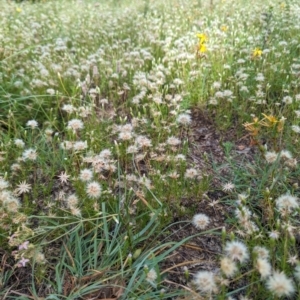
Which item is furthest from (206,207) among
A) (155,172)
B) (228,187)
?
(155,172)

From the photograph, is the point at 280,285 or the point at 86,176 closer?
the point at 280,285

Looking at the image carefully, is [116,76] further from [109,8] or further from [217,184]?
[109,8]

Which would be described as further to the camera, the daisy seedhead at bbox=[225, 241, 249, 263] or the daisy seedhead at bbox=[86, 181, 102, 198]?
the daisy seedhead at bbox=[86, 181, 102, 198]

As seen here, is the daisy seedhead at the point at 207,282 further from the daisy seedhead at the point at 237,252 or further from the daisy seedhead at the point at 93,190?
the daisy seedhead at the point at 93,190

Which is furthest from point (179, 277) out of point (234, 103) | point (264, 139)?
point (234, 103)

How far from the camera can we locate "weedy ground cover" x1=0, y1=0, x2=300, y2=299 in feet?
5.51

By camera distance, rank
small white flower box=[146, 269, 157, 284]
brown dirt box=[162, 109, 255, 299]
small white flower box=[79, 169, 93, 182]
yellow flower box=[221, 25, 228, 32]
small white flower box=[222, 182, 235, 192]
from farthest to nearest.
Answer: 1. yellow flower box=[221, 25, 228, 32]
2. small white flower box=[222, 182, 235, 192]
3. small white flower box=[79, 169, 93, 182]
4. brown dirt box=[162, 109, 255, 299]
5. small white flower box=[146, 269, 157, 284]

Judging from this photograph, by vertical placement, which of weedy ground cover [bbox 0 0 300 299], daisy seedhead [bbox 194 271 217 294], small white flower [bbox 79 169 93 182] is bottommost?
weedy ground cover [bbox 0 0 300 299]

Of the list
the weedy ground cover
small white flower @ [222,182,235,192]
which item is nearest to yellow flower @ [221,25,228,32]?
the weedy ground cover

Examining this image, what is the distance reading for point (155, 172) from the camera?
2.27m

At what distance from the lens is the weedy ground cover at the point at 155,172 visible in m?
1.68

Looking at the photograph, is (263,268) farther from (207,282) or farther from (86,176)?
(86,176)

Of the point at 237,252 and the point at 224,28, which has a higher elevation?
the point at 237,252

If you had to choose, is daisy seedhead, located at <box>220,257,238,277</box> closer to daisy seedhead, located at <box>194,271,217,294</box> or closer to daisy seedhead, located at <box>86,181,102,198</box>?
daisy seedhead, located at <box>194,271,217,294</box>
